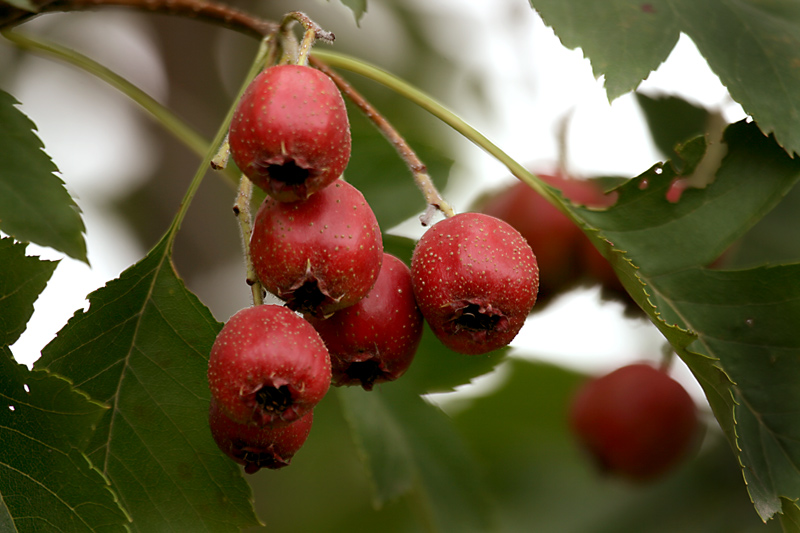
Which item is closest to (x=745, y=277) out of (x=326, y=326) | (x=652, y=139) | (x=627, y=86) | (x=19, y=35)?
(x=627, y=86)

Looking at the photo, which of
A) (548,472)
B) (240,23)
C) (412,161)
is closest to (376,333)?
(412,161)

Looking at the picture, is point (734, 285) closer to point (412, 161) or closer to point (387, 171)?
point (412, 161)

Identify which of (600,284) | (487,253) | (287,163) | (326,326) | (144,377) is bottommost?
(600,284)

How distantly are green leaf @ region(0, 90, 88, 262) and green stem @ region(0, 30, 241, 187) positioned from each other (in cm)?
18

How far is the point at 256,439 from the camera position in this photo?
0.99m

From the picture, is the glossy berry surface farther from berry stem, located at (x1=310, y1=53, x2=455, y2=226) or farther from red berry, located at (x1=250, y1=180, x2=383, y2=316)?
red berry, located at (x1=250, y1=180, x2=383, y2=316)

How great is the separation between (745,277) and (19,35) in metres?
1.27

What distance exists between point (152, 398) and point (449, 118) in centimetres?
59

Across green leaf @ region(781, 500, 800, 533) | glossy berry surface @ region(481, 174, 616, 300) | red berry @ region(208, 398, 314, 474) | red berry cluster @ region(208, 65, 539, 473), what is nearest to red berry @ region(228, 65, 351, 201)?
red berry cluster @ region(208, 65, 539, 473)

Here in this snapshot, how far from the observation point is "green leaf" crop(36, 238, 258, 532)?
1.14 m

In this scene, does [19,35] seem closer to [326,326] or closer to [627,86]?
[326,326]

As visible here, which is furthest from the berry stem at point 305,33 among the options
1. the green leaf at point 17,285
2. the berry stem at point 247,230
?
the green leaf at point 17,285

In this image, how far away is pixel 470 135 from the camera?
126 cm

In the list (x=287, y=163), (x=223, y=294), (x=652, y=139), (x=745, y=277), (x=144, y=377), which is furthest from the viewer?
(x=223, y=294)
